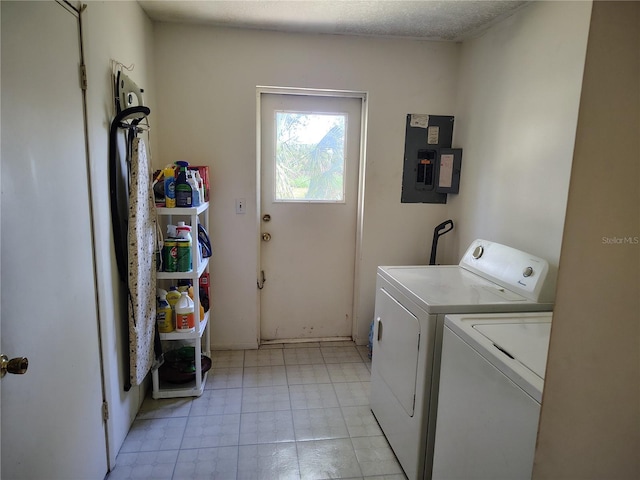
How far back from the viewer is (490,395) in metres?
1.17

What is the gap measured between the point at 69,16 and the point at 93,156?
1.58 feet

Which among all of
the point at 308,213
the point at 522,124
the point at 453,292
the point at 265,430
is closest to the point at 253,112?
the point at 308,213

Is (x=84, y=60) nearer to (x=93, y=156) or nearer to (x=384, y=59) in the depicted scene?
(x=93, y=156)

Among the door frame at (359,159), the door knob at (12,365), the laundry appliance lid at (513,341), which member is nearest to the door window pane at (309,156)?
the door frame at (359,159)

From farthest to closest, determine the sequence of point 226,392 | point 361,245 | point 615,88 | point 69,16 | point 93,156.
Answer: point 361,245
point 226,392
point 93,156
point 69,16
point 615,88

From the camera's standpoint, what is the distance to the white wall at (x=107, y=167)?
1519 millimetres

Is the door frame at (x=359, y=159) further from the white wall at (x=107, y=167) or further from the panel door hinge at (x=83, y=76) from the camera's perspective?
the panel door hinge at (x=83, y=76)

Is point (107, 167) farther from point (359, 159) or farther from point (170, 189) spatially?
point (359, 159)

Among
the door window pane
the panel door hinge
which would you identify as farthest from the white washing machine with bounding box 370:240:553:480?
the panel door hinge

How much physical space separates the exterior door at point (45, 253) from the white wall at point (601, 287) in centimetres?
122

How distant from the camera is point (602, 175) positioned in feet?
1.60

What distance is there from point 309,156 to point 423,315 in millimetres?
1679

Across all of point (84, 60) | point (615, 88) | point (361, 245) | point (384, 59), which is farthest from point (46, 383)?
point (384, 59)

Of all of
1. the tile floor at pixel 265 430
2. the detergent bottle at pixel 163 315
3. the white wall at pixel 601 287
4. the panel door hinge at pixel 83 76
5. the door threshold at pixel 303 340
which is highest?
the panel door hinge at pixel 83 76
